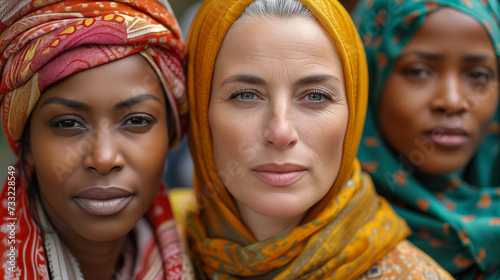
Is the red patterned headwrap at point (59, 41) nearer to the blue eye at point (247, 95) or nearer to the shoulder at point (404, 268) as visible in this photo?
the blue eye at point (247, 95)

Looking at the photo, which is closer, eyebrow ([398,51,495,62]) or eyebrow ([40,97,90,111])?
eyebrow ([40,97,90,111])

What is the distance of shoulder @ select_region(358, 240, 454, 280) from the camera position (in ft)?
6.56

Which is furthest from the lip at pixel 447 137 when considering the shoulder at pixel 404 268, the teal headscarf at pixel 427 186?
the shoulder at pixel 404 268

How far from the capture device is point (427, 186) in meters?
2.75

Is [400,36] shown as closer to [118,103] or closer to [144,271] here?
[118,103]

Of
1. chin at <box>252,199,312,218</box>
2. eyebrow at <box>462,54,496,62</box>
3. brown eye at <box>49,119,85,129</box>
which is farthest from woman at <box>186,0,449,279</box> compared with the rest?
eyebrow at <box>462,54,496,62</box>

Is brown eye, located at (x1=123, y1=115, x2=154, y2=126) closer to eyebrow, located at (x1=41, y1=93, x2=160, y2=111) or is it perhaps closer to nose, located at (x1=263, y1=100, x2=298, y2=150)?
eyebrow, located at (x1=41, y1=93, x2=160, y2=111)

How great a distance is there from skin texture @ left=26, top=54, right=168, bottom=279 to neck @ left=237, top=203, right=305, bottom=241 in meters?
0.44

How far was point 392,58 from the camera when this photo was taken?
254cm

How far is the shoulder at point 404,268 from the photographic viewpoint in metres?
2.00

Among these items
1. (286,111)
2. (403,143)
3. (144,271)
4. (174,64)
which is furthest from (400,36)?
(144,271)

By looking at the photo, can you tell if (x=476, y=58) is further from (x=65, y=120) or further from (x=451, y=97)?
(x=65, y=120)

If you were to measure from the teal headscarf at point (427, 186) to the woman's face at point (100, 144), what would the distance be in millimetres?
1263

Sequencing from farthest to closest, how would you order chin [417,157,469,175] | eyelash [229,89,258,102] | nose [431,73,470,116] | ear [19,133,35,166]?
chin [417,157,469,175] → nose [431,73,470,116] → ear [19,133,35,166] → eyelash [229,89,258,102]
